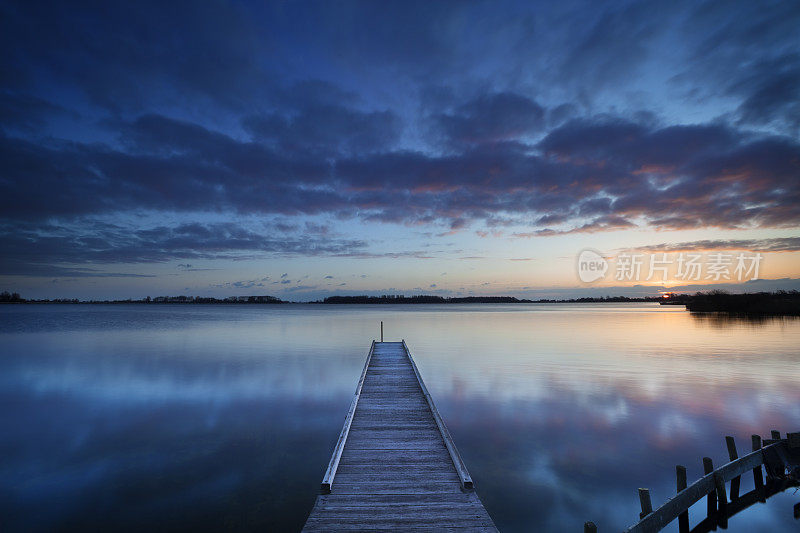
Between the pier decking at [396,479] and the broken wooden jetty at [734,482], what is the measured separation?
3.28m

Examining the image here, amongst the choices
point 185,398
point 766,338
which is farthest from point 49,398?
point 766,338

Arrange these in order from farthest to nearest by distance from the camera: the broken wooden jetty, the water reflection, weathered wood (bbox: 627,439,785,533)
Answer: the water reflection
the broken wooden jetty
weathered wood (bbox: 627,439,785,533)

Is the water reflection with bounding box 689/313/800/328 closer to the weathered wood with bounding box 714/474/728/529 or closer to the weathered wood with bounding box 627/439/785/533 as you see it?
the weathered wood with bounding box 627/439/785/533

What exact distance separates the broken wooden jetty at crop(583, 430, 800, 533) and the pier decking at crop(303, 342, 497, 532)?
10.7ft

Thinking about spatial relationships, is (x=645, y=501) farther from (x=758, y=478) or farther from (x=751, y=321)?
(x=751, y=321)

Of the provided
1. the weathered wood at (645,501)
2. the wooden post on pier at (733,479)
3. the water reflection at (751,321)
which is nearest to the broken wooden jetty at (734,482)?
the wooden post on pier at (733,479)

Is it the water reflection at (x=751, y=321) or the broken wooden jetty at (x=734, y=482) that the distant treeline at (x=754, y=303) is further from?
the broken wooden jetty at (x=734, y=482)

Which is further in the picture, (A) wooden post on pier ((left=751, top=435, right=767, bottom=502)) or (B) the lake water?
(A) wooden post on pier ((left=751, top=435, right=767, bottom=502))

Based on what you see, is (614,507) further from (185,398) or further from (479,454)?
(185,398)

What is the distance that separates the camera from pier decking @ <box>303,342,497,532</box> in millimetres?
6008

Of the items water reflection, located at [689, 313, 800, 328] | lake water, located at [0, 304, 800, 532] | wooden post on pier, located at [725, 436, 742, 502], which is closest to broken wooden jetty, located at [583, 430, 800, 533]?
wooden post on pier, located at [725, 436, 742, 502]

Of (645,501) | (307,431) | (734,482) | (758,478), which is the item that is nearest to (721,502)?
(734,482)

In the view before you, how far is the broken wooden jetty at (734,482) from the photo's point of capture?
7001 mm

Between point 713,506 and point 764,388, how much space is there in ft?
52.8
